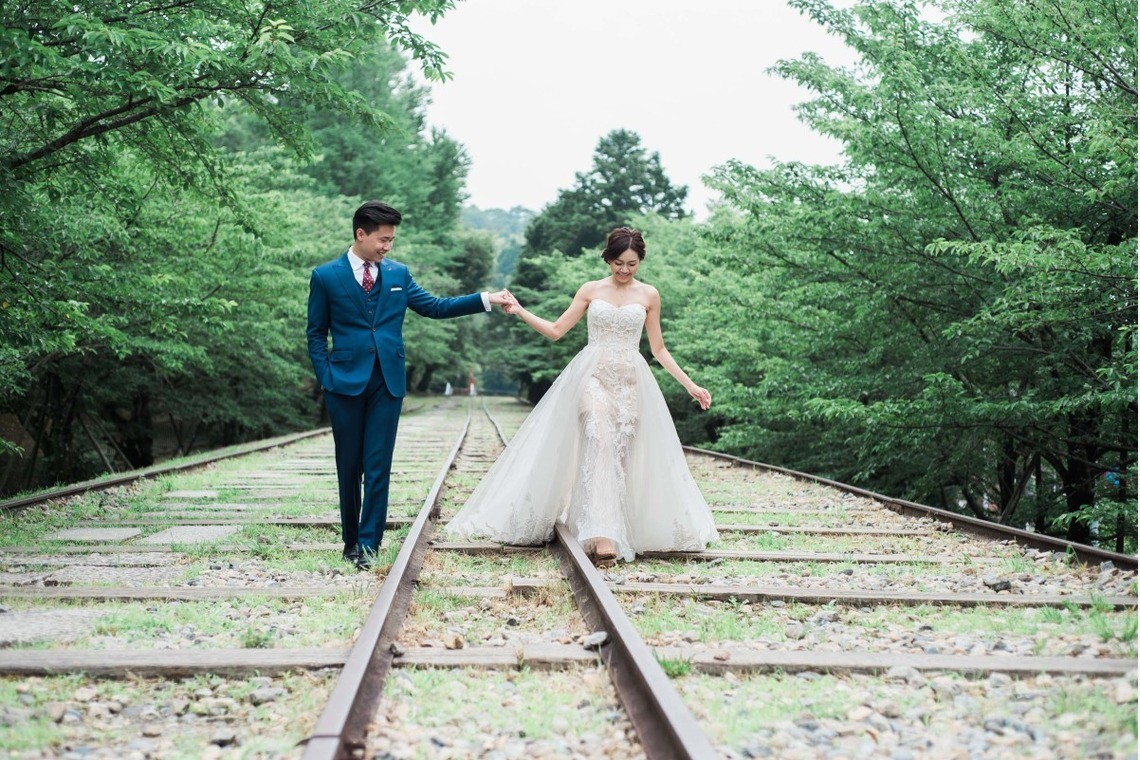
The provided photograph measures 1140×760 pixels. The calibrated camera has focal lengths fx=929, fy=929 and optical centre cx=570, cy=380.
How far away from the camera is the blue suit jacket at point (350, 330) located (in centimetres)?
536

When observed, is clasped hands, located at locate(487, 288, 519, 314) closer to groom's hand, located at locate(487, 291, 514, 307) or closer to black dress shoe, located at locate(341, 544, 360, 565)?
groom's hand, located at locate(487, 291, 514, 307)

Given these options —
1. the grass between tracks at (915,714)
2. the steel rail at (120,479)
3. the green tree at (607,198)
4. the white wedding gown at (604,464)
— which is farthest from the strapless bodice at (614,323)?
the green tree at (607,198)

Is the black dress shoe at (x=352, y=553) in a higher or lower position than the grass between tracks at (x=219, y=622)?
higher

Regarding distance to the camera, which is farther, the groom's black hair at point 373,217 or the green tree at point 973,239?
the green tree at point 973,239

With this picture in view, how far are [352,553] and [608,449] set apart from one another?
1754 mm

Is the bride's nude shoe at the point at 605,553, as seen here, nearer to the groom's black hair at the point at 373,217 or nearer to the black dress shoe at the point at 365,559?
the black dress shoe at the point at 365,559

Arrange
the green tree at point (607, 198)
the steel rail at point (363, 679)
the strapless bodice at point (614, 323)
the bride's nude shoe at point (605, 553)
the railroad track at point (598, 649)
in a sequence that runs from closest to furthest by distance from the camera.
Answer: the steel rail at point (363, 679), the railroad track at point (598, 649), the bride's nude shoe at point (605, 553), the strapless bodice at point (614, 323), the green tree at point (607, 198)

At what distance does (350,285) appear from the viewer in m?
5.38

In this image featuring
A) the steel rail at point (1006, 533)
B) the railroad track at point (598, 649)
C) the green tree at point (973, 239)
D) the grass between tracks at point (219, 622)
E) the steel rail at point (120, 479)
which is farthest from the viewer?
the steel rail at point (120, 479)

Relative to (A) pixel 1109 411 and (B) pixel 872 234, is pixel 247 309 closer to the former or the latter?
(B) pixel 872 234

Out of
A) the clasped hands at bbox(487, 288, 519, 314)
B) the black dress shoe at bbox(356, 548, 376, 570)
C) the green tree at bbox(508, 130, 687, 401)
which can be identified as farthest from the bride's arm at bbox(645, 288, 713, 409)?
the green tree at bbox(508, 130, 687, 401)

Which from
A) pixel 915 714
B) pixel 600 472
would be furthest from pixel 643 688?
pixel 600 472

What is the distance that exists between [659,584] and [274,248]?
1343cm

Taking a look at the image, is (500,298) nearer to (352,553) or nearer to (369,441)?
(369,441)
